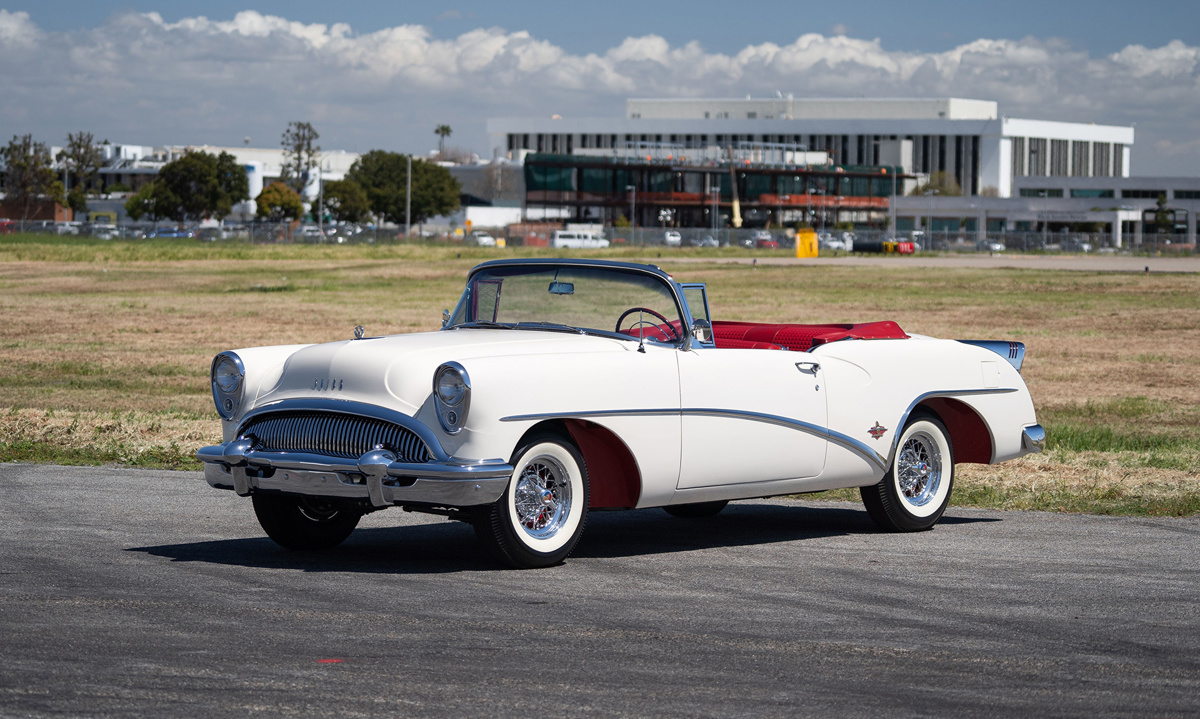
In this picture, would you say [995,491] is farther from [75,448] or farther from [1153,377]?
[1153,377]

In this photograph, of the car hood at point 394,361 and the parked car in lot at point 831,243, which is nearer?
the car hood at point 394,361

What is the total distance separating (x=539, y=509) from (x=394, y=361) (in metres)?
1.08

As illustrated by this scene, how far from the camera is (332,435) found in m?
7.64

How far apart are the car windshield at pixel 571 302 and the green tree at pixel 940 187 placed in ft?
555

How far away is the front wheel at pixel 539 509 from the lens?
752 centimetres

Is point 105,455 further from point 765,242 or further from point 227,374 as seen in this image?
point 765,242

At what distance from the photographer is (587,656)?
5852mm

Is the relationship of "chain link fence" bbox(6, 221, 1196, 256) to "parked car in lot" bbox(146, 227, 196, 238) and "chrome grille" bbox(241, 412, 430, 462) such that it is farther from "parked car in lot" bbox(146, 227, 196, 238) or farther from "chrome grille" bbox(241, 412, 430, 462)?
"chrome grille" bbox(241, 412, 430, 462)

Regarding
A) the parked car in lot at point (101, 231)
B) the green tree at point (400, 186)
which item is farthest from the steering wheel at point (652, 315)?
the green tree at point (400, 186)

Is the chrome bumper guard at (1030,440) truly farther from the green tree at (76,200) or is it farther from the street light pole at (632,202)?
the green tree at (76,200)

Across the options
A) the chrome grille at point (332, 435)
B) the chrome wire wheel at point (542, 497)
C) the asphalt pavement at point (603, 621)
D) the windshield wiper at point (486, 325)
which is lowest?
the asphalt pavement at point (603, 621)

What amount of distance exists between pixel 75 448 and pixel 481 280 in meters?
5.52

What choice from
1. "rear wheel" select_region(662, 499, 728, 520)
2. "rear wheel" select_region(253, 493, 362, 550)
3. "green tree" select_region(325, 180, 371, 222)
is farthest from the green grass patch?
"green tree" select_region(325, 180, 371, 222)

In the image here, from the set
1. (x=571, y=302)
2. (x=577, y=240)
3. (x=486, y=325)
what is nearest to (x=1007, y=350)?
(x=571, y=302)
